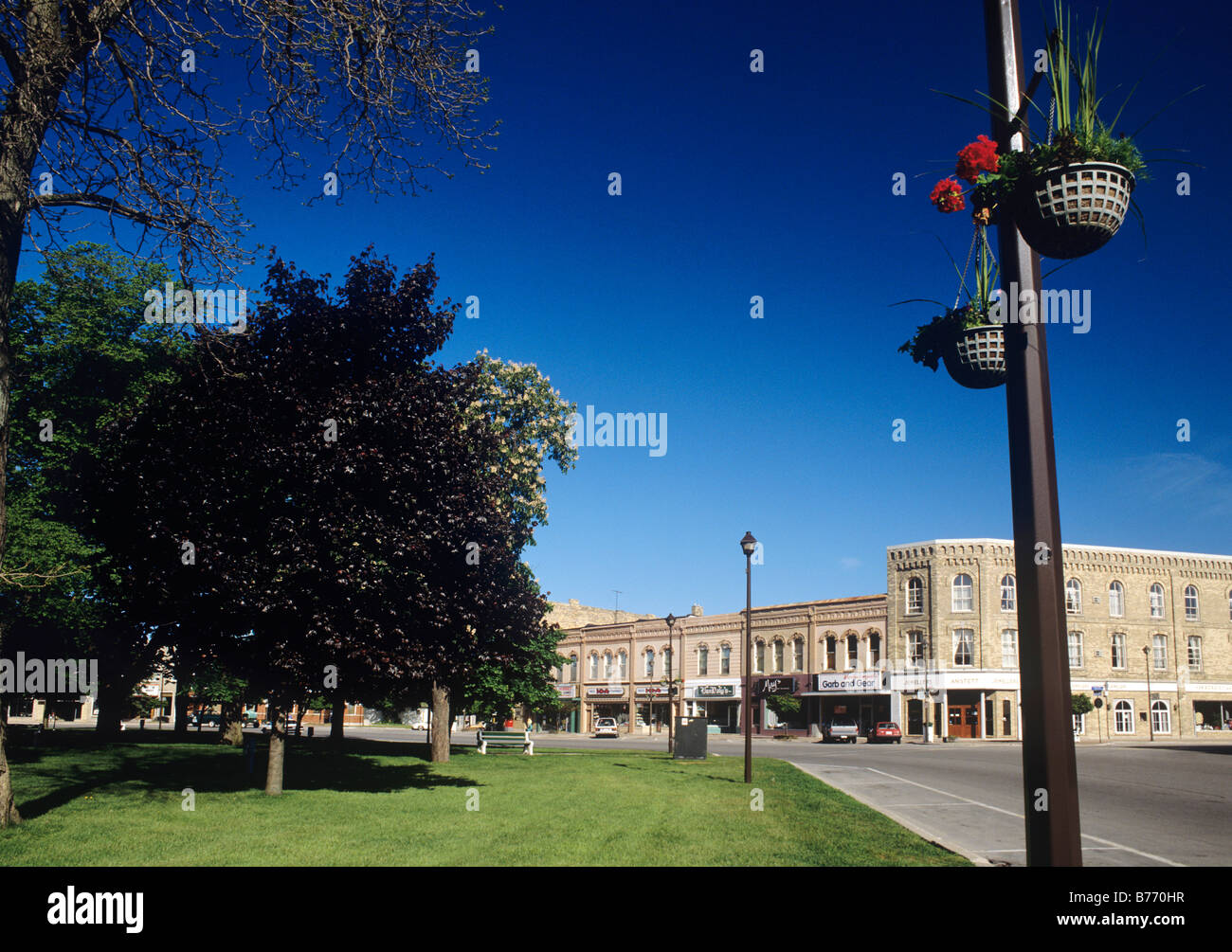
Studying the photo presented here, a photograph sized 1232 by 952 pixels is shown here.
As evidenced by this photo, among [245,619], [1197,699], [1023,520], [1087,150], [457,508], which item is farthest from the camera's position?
[1197,699]

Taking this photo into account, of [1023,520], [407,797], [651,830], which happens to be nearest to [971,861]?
[651,830]

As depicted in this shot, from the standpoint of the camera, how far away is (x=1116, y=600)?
57469mm

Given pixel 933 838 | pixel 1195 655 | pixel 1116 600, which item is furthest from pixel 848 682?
pixel 933 838

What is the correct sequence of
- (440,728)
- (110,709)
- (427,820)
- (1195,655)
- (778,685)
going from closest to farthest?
(427,820), (440,728), (110,709), (1195,655), (778,685)

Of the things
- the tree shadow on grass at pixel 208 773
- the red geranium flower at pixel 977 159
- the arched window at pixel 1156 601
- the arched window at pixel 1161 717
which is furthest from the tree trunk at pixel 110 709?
the arched window at pixel 1156 601

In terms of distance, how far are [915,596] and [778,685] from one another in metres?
12.2

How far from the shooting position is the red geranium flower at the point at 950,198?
4.41 meters

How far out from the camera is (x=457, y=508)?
15711mm

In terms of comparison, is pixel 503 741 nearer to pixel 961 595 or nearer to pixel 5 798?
pixel 5 798

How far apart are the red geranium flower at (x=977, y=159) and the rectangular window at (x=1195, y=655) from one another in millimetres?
68622
